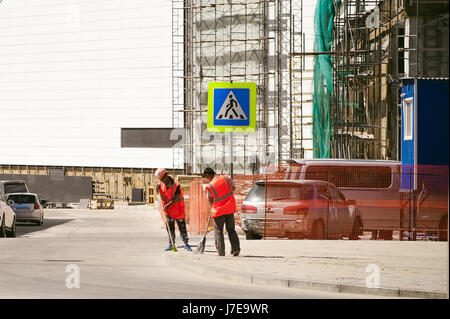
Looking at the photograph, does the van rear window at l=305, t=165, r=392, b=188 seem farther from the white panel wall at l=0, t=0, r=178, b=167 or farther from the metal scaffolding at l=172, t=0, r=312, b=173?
the white panel wall at l=0, t=0, r=178, b=167

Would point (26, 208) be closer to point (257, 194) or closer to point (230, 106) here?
point (257, 194)

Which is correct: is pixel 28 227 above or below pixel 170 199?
below

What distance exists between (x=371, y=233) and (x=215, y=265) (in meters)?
9.21

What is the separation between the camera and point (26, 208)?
111ft

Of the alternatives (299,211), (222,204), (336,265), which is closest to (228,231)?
(222,204)

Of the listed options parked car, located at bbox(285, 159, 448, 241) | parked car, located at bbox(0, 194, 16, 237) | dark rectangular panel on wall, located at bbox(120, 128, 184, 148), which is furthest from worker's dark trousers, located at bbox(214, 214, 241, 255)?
dark rectangular panel on wall, located at bbox(120, 128, 184, 148)

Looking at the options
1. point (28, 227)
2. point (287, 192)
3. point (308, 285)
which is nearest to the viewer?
point (308, 285)

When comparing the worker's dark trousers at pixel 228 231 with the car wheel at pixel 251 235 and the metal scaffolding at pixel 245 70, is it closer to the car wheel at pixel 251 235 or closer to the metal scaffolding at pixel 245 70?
the car wheel at pixel 251 235

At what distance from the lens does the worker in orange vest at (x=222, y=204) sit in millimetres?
16766

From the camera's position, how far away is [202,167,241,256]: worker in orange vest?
16766mm

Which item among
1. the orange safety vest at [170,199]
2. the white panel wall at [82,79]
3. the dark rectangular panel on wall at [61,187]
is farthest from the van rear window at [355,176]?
the dark rectangular panel on wall at [61,187]

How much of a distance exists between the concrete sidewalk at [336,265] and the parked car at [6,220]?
744 centimetres

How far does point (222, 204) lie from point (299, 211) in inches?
201

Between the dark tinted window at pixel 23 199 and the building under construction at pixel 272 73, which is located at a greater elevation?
the building under construction at pixel 272 73
